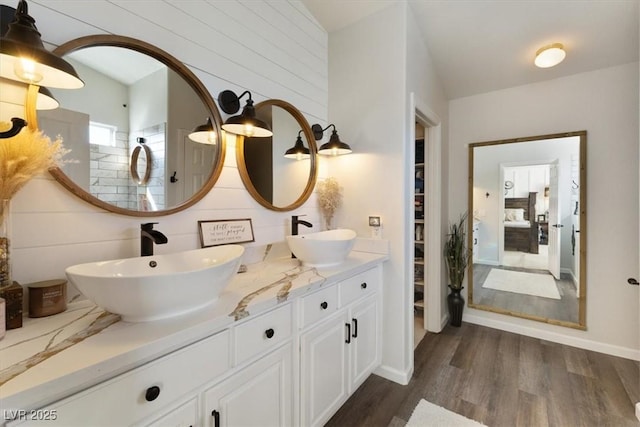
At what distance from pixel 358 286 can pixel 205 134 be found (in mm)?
1269

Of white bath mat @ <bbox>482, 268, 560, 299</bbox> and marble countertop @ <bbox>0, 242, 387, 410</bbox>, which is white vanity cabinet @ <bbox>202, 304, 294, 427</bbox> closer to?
marble countertop @ <bbox>0, 242, 387, 410</bbox>

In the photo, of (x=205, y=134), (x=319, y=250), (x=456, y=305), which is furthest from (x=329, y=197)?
(x=456, y=305)

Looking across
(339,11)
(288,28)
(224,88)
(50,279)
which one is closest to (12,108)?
(50,279)

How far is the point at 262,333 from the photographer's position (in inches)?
43.1

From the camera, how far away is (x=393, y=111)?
198cm

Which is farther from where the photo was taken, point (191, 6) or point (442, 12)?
point (442, 12)

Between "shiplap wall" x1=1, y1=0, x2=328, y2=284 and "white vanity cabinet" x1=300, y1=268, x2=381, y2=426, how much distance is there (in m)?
0.63

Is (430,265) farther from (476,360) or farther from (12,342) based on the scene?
(12,342)

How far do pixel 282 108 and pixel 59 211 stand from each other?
140 centimetres

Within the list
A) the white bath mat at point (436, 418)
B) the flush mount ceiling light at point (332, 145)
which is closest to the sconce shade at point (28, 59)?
the flush mount ceiling light at point (332, 145)

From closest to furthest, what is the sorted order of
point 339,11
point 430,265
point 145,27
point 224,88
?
point 145,27 < point 224,88 < point 339,11 < point 430,265

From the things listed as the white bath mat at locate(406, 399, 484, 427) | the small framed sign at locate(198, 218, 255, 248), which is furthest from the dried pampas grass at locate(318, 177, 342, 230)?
the white bath mat at locate(406, 399, 484, 427)

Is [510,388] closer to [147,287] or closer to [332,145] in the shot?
[332,145]

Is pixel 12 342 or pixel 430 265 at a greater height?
pixel 12 342
